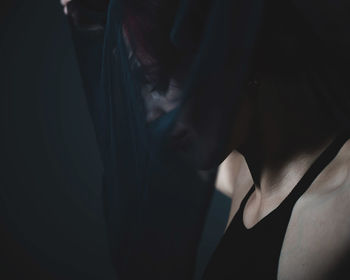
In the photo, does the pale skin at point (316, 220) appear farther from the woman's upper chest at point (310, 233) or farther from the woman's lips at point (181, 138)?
the woman's lips at point (181, 138)

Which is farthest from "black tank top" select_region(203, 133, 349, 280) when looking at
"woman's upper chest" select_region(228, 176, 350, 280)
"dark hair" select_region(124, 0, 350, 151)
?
"dark hair" select_region(124, 0, 350, 151)

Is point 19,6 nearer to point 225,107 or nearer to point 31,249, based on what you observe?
point 31,249

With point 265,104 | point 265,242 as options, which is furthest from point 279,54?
point 265,242

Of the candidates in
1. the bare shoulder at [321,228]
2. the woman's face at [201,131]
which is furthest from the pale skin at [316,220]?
the woman's face at [201,131]

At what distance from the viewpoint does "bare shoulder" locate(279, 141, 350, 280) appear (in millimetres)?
537

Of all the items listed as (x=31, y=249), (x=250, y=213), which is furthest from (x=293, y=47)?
(x=31, y=249)

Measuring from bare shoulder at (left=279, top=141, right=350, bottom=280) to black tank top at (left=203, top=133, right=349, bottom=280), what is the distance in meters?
0.01

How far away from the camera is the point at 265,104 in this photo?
0.61m

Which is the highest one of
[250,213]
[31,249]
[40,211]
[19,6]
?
[19,6]

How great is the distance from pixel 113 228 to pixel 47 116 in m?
0.76

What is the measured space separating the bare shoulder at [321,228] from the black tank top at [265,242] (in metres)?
0.01

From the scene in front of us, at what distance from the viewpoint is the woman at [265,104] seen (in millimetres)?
393

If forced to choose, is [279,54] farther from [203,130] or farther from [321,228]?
[321,228]

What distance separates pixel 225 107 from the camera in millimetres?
395
